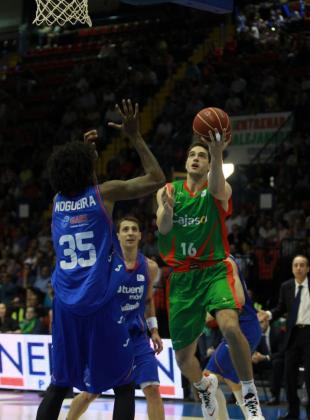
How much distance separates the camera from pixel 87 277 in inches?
235

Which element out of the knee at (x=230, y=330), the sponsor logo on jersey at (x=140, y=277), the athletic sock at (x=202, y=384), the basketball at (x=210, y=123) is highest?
the basketball at (x=210, y=123)

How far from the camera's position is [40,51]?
29.5m

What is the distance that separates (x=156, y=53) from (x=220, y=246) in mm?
18026

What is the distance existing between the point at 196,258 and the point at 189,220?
30 cm

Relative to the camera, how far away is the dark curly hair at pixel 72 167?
5.98 metres

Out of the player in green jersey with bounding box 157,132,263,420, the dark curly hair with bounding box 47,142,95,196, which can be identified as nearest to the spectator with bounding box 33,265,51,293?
the player in green jersey with bounding box 157,132,263,420

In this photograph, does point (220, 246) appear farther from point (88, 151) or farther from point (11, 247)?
point (11, 247)

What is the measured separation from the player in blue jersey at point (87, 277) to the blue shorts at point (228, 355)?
2396mm

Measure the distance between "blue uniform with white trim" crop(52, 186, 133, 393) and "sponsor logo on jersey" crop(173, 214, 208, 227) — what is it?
4.93ft

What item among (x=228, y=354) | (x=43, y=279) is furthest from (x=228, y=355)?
(x=43, y=279)

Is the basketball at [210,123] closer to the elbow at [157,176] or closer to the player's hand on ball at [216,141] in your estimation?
the player's hand on ball at [216,141]

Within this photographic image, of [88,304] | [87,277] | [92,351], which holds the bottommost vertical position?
[92,351]

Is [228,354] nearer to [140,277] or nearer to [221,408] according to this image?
[221,408]

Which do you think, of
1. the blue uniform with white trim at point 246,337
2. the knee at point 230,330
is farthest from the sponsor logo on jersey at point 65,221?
the blue uniform with white trim at point 246,337
